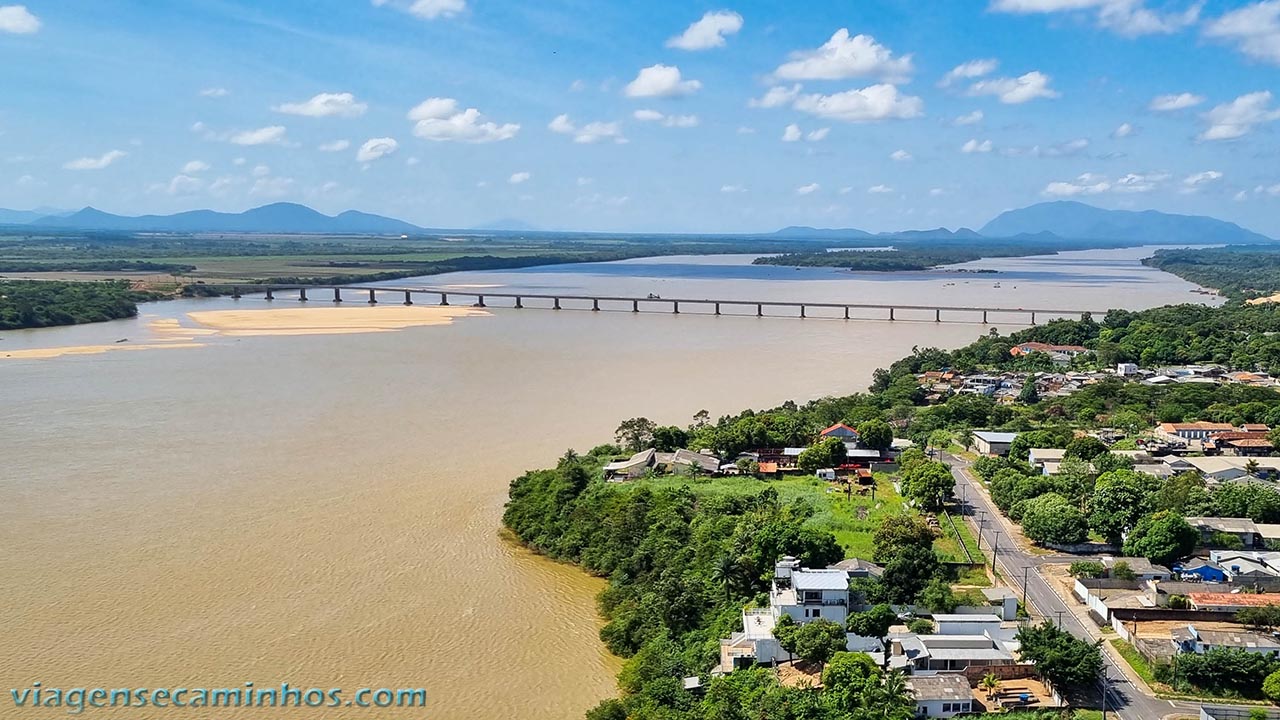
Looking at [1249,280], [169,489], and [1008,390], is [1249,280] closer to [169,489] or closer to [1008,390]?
[1008,390]

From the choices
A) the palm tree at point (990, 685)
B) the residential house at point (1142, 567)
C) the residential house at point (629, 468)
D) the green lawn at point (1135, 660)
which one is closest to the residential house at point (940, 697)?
the palm tree at point (990, 685)

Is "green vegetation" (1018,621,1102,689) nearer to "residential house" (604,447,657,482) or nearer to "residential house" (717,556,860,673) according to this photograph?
"residential house" (717,556,860,673)

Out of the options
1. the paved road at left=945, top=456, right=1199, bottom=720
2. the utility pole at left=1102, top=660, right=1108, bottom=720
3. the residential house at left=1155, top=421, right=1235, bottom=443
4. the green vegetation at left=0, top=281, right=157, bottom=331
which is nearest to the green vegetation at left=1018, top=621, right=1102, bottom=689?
the utility pole at left=1102, top=660, right=1108, bottom=720

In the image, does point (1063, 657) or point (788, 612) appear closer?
point (1063, 657)

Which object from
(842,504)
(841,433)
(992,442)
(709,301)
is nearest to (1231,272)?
(709,301)

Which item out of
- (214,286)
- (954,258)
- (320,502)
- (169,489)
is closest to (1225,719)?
(320,502)

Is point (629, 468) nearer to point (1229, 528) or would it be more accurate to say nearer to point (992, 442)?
point (992, 442)
